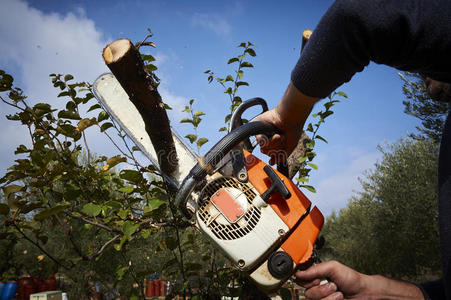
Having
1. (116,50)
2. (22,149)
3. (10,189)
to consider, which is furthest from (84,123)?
(116,50)

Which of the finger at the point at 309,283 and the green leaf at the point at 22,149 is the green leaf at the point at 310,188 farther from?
the green leaf at the point at 22,149

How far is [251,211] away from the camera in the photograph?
3.81ft

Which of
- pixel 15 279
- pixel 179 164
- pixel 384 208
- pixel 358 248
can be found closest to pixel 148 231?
pixel 179 164

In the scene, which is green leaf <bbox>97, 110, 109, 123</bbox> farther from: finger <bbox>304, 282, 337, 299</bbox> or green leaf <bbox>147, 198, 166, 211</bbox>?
finger <bbox>304, 282, 337, 299</bbox>

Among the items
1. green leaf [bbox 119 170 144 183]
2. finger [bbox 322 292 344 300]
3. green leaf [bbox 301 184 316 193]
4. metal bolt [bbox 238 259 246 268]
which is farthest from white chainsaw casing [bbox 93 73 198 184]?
green leaf [bbox 301 184 316 193]

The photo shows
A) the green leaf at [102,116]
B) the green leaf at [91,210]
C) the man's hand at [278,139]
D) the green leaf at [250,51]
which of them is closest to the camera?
the man's hand at [278,139]

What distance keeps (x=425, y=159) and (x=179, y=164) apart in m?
14.0

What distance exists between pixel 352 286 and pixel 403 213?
13486mm

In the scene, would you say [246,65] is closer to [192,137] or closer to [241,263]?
[192,137]

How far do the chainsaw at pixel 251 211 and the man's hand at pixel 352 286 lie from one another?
0.31 ft

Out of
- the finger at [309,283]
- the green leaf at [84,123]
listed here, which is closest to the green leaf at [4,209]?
the green leaf at [84,123]

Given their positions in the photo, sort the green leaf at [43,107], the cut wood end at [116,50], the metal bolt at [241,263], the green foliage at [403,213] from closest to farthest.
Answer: the cut wood end at [116,50] → the metal bolt at [241,263] → the green leaf at [43,107] → the green foliage at [403,213]

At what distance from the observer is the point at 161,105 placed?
3.79 feet

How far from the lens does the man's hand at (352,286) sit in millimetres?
1078
